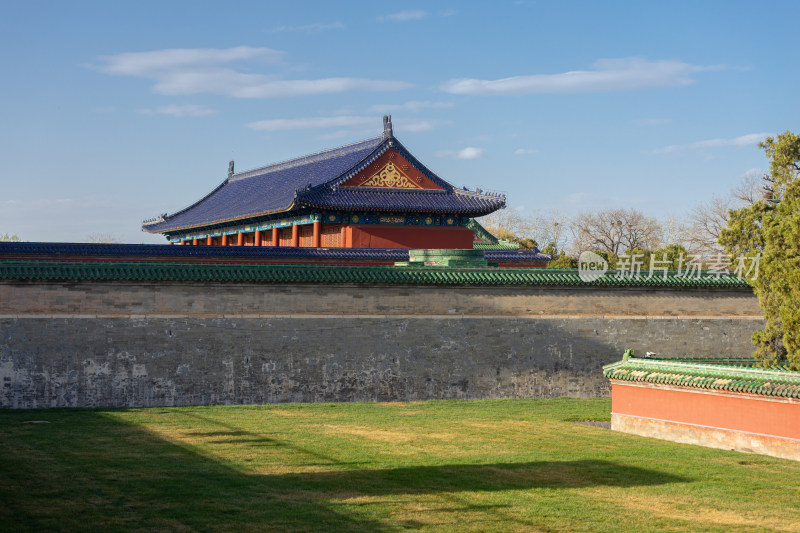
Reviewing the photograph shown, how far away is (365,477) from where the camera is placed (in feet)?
36.8

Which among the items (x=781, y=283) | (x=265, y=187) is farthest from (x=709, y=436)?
(x=265, y=187)

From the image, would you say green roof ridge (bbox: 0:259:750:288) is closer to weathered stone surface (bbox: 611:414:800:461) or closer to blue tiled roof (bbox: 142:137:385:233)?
weathered stone surface (bbox: 611:414:800:461)

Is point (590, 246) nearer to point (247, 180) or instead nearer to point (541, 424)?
point (247, 180)

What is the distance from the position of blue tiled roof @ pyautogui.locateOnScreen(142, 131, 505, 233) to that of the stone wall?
8.56 metres

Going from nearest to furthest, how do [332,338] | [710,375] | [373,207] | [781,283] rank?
[710,375]
[781,283]
[332,338]
[373,207]

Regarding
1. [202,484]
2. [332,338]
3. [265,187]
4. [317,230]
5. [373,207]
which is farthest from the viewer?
[265,187]

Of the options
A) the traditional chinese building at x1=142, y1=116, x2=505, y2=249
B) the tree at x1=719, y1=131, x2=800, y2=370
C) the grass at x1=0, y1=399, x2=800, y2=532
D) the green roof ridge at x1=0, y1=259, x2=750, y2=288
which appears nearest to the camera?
the grass at x1=0, y1=399, x2=800, y2=532

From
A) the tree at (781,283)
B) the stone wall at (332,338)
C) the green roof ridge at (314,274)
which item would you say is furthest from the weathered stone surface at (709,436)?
the green roof ridge at (314,274)

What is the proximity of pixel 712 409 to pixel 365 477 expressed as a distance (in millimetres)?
6143

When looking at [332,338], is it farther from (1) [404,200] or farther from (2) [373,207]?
(1) [404,200]

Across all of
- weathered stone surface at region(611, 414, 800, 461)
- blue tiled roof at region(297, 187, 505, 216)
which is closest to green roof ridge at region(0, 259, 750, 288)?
weathered stone surface at region(611, 414, 800, 461)

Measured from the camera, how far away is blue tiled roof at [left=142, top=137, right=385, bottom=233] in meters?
33.0

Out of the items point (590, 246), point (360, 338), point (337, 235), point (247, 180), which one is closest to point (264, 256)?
point (360, 338)

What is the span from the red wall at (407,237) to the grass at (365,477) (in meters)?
12.3
